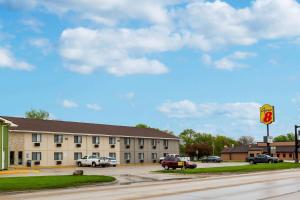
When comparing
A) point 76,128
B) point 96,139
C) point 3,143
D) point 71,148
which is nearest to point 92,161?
point 71,148

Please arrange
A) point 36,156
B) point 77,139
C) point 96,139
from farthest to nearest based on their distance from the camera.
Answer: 1. point 96,139
2. point 77,139
3. point 36,156

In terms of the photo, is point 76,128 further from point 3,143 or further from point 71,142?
point 3,143

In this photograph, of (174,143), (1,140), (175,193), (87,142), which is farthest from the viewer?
(174,143)

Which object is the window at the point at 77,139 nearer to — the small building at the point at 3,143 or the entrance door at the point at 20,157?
the entrance door at the point at 20,157

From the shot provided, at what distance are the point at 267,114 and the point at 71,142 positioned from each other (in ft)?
87.1

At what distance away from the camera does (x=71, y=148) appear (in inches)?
2606

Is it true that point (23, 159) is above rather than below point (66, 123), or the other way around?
below

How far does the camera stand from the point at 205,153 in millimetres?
123688

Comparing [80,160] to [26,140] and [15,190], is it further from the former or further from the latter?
[15,190]

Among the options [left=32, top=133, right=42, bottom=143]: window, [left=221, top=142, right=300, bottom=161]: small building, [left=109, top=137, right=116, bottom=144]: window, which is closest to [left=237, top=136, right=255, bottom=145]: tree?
[left=221, top=142, right=300, bottom=161]: small building

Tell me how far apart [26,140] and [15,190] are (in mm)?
38128

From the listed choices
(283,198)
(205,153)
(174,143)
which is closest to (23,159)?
(174,143)

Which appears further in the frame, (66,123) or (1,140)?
(66,123)

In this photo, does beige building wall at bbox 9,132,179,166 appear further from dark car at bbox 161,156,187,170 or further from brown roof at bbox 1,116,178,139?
dark car at bbox 161,156,187,170
